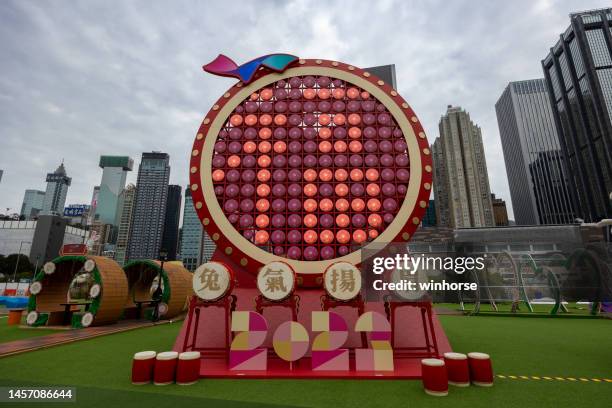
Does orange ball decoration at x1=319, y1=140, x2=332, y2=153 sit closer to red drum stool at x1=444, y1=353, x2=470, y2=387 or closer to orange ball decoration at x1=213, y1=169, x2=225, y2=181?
orange ball decoration at x1=213, y1=169, x2=225, y2=181

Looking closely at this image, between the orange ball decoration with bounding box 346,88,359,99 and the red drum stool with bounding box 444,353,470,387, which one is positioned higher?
the orange ball decoration with bounding box 346,88,359,99

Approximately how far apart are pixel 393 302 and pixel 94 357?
9.08 meters

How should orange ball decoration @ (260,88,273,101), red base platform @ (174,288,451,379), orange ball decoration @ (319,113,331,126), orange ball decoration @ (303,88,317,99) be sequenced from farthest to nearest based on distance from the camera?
orange ball decoration @ (260,88,273,101)
orange ball decoration @ (303,88,317,99)
orange ball decoration @ (319,113,331,126)
red base platform @ (174,288,451,379)

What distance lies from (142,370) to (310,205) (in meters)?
6.95

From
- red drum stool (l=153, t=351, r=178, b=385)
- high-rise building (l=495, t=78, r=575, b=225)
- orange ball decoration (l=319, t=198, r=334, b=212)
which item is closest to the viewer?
red drum stool (l=153, t=351, r=178, b=385)

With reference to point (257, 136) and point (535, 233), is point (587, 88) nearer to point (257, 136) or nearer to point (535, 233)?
point (535, 233)

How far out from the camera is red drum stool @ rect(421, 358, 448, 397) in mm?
6625

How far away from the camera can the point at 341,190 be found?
1190 cm

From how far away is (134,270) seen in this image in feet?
72.9

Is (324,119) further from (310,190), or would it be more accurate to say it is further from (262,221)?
(262,221)

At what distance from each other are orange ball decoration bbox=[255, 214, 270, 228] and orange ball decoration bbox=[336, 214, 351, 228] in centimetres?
251

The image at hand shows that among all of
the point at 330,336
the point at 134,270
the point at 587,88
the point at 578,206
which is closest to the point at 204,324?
the point at 330,336

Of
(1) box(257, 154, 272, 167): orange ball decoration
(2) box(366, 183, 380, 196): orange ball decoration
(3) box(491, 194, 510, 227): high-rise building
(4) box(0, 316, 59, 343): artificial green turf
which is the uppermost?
(3) box(491, 194, 510, 227): high-rise building

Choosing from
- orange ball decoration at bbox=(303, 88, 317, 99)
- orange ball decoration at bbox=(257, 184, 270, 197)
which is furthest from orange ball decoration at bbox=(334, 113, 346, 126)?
orange ball decoration at bbox=(257, 184, 270, 197)
